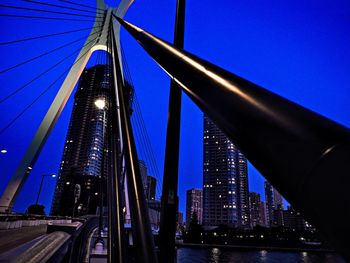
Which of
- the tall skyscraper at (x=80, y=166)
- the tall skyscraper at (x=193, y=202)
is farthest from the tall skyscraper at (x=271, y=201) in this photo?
the tall skyscraper at (x=80, y=166)

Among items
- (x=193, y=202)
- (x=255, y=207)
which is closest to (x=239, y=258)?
(x=255, y=207)

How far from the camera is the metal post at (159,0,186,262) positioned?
12.8ft

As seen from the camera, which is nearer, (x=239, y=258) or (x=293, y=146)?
(x=293, y=146)

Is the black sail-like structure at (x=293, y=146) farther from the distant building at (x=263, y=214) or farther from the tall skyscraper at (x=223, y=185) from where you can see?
the distant building at (x=263, y=214)

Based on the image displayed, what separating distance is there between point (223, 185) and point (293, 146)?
113407 millimetres

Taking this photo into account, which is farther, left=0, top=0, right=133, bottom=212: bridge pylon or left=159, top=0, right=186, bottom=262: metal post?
left=0, top=0, right=133, bottom=212: bridge pylon

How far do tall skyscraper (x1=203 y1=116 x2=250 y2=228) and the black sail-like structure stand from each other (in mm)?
105331

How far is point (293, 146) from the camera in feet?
2.15

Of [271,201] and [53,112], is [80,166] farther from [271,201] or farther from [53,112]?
[271,201]

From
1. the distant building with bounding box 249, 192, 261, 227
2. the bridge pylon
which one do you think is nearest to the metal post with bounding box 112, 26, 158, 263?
the bridge pylon

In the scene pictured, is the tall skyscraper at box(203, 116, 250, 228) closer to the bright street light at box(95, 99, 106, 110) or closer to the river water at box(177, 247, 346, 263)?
the river water at box(177, 247, 346, 263)

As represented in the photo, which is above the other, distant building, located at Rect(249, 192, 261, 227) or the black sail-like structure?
distant building, located at Rect(249, 192, 261, 227)

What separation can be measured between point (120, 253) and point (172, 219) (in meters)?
2.04

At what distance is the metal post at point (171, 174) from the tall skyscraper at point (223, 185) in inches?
3986
